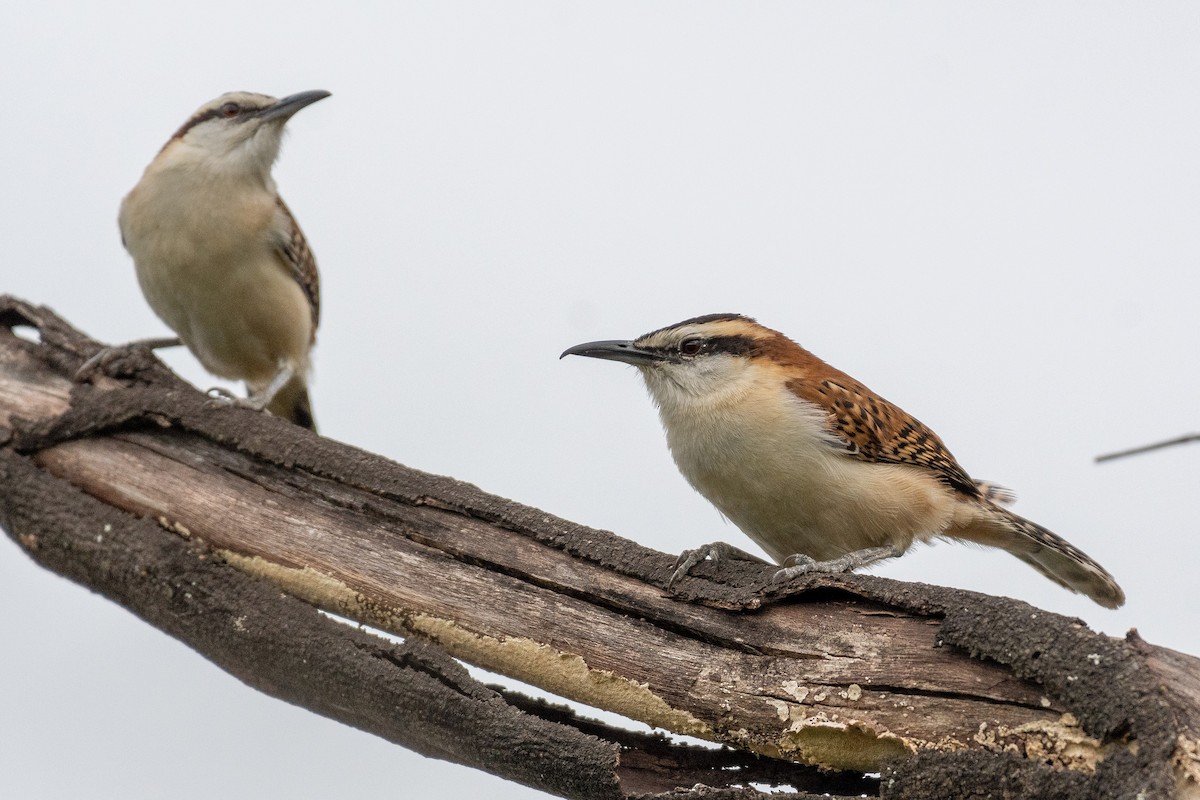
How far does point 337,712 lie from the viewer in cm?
462

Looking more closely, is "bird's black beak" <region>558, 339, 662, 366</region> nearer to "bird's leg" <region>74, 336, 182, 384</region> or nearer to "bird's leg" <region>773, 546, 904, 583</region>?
"bird's leg" <region>773, 546, 904, 583</region>

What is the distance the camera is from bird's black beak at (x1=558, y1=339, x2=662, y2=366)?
577cm

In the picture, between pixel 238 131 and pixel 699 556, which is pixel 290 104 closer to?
pixel 238 131

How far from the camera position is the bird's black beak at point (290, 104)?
7.00 m

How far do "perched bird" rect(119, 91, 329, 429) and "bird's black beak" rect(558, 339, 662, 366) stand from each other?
215cm

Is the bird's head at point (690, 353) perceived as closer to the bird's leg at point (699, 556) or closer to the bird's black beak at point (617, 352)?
the bird's black beak at point (617, 352)

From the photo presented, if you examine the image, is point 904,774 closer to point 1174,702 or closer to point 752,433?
point 1174,702

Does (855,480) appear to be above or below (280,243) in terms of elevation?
below

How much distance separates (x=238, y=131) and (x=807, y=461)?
13.5 feet

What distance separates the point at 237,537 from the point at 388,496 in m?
0.64

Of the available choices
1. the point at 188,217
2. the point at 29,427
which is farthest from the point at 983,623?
the point at 188,217

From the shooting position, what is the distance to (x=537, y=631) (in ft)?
14.8

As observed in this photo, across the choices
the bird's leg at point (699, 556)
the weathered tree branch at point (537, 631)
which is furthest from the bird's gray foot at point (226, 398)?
the bird's leg at point (699, 556)

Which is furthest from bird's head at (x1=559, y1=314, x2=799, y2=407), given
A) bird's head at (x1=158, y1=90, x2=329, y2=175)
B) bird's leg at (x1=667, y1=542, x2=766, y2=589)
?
bird's head at (x1=158, y1=90, x2=329, y2=175)
